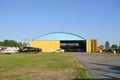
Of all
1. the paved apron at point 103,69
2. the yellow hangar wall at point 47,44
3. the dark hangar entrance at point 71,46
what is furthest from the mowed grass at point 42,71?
the dark hangar entrance at point 71,46

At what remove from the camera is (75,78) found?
42.2 ft

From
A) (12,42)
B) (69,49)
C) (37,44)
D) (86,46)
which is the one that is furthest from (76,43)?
(12,42)

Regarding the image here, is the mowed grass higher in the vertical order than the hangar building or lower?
lower

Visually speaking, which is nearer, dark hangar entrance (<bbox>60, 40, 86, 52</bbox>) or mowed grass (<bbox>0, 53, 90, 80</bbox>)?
mowed grass (<bbox>0, 53, 90, 80</bbox>)

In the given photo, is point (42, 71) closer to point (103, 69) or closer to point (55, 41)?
point (103, 69)

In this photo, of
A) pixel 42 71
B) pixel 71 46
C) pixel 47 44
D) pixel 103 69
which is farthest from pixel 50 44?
pixel 42 71

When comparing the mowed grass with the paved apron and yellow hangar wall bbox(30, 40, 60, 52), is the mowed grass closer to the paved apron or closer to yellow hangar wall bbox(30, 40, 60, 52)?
the paved apron

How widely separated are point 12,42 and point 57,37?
310ft

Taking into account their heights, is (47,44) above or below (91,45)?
above

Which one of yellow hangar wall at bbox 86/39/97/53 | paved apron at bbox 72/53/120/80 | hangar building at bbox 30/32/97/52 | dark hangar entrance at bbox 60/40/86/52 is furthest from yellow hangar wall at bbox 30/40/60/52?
paved apron at bbox 72/53/120/80

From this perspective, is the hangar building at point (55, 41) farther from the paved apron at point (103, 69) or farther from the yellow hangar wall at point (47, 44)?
the paved apron at point (103, 69)

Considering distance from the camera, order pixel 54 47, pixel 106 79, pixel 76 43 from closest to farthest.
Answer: pixel 106 79 < pixel 54 47 < pixel 76 43

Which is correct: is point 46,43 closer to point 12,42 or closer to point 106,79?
point 106,79

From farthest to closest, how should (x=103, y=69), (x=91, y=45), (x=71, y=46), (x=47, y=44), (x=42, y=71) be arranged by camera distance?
(x=71, y=46), (x=91, y=45), (x=47, y=44), (x=103, y=69), (x=42, y=71)
